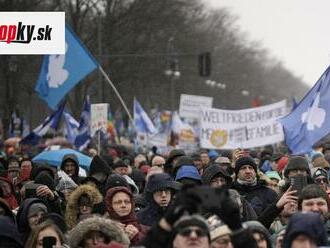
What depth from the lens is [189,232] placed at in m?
6.29

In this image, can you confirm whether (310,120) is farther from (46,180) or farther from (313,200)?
(313,200)

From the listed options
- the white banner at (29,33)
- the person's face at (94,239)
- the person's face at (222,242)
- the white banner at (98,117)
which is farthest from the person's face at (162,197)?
the white banner at (98,117)

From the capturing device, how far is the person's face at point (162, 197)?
9914mm

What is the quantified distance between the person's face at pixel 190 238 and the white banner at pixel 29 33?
27.1 ft

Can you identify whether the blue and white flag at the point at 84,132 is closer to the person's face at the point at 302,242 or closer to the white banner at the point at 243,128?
the white banner at the point at 243,128

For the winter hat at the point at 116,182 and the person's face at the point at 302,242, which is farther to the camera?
the winter hat at the point at 116,182

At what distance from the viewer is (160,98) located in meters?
61.3

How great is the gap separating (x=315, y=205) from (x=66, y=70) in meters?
13.2

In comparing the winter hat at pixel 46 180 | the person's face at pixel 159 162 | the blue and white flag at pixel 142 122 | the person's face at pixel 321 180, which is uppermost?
the blue and white flag at pixel 142 122

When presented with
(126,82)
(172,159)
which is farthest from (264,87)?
(172,159)

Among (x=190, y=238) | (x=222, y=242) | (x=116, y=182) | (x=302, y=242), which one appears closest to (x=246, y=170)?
(x=116, y=182)

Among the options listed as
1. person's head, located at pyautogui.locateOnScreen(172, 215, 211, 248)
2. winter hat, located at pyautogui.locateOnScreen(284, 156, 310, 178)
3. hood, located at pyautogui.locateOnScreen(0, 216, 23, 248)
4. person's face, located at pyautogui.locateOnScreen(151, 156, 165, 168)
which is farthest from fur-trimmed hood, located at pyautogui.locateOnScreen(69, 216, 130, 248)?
person's face, located at pyautogui.locateOnScreen(151, 156, 165, 168)

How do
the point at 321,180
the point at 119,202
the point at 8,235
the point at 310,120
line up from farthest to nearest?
the point at 310,120
the point at 321,180
the point at 119,202
the point at 8,235

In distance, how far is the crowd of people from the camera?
6.39 m
